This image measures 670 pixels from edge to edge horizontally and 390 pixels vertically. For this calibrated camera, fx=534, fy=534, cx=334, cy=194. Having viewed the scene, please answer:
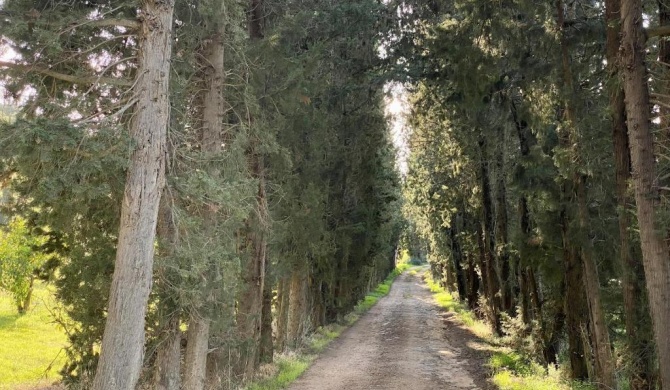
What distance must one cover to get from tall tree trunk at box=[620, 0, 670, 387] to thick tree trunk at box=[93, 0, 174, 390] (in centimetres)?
581

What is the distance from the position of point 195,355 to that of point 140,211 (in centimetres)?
389

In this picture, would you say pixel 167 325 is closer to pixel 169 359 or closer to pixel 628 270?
pixel 169 359

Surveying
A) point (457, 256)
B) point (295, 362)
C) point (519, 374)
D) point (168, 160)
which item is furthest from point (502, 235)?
point (457, 256)

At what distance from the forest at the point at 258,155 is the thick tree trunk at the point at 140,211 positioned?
2cm

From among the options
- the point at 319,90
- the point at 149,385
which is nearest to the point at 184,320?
the point at 149,385

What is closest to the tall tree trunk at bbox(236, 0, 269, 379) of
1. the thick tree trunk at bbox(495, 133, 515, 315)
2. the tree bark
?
the tree bark

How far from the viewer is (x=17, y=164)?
6559mm

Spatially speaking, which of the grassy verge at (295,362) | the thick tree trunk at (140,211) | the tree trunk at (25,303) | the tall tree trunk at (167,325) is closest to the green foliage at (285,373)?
the grassy verge at (295,362)

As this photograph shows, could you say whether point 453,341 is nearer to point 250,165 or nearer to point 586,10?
point 250,165

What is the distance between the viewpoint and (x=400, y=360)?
632 inches

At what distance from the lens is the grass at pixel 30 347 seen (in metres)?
15.2

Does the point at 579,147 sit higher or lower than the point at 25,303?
higher

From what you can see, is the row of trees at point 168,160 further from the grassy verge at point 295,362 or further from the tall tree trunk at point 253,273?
the grassy verge at point 295,362

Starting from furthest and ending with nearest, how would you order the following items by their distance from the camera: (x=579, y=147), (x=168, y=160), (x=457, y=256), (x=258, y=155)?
(x=457, y=256), (x=258, y=155), (x=579, y=147), (x=168, y=160)
